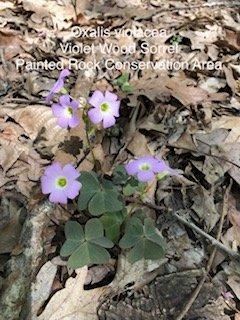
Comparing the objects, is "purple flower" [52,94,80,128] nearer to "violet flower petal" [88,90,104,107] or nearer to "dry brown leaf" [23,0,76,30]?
"violet flower petal" [88,90,104,107]

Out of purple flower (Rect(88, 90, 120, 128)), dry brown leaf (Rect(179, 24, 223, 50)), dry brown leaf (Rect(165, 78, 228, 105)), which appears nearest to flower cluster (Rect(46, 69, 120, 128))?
purple flower (Rect(88, 90, 120, 128))

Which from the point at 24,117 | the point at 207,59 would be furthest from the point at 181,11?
the point at 24,117

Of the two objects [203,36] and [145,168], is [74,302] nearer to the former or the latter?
[145,168]

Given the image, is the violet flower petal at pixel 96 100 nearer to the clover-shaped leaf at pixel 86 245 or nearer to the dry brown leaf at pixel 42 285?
the clover-shaped leaf at pixel 86 245

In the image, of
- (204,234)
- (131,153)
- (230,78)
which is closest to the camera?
(204,234)

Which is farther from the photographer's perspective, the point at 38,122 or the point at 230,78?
the point at 230,78

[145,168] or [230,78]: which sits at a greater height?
[145,168]

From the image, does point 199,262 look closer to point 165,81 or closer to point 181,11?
point 165,81

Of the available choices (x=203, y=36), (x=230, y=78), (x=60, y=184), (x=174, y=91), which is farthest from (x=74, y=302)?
(x=203, y=36)

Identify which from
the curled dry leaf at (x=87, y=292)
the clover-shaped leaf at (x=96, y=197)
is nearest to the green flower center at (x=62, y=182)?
the clover-shaped leaf at (x=96, y=197)
